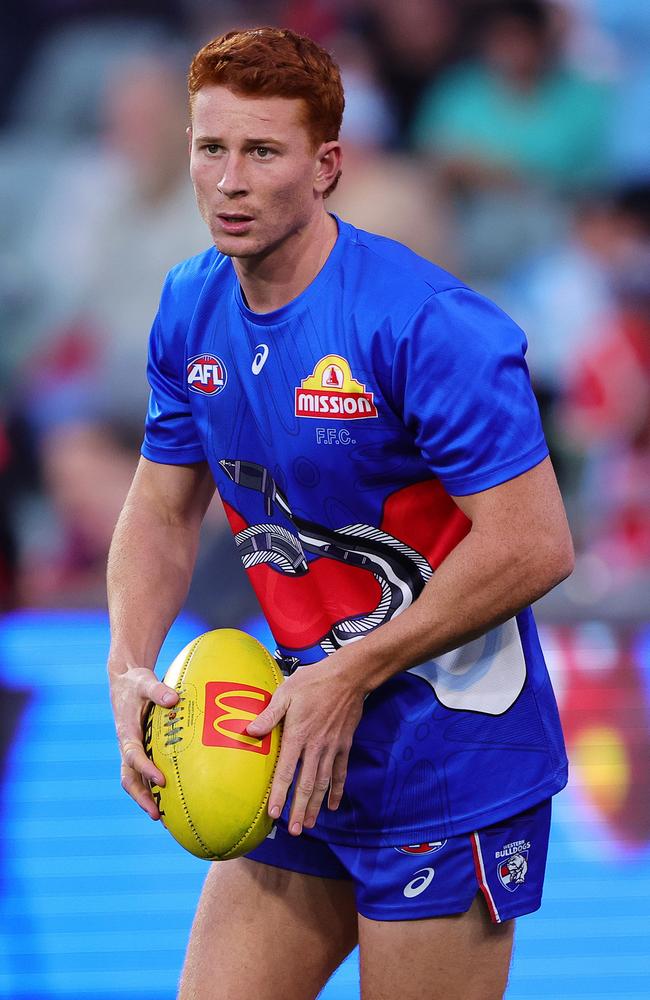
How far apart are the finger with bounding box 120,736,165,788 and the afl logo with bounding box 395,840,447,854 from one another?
40 centimetres

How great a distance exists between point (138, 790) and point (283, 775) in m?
0.25

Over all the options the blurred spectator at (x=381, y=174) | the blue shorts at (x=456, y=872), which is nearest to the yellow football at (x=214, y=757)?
the blue shorts at (x=456, y=872)

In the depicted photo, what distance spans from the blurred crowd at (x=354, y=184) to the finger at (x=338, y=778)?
17.9 feet

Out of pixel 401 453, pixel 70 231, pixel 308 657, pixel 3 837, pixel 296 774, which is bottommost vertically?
Answer: pixel 3 837

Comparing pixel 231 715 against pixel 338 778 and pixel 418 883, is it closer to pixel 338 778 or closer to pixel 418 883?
pixel 338 778

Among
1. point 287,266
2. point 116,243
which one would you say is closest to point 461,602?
point 287,266

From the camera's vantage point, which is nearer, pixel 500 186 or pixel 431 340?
pixel 431 340

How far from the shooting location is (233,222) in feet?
6.37

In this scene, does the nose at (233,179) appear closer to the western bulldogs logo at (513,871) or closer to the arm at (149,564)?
the arm at (149,564)

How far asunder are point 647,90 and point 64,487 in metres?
4.02

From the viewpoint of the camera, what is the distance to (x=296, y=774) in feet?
6.61

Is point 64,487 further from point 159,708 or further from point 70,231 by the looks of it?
point 159,708

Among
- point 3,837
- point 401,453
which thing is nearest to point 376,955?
point 401,453

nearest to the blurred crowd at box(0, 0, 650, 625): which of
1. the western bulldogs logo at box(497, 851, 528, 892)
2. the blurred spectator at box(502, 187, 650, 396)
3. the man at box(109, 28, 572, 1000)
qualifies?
the blurred spectator at box(502, 187, 650, 396)
